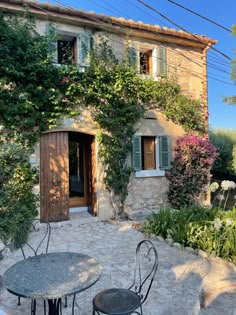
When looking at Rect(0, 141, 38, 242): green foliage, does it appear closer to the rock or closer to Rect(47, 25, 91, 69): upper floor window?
the rock

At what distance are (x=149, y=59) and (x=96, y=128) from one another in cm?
343

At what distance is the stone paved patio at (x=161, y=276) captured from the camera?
3.26m

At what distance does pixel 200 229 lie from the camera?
17.5ft

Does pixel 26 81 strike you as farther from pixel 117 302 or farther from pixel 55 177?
pixel 117 302

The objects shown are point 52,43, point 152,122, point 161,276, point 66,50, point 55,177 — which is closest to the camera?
point 161,276

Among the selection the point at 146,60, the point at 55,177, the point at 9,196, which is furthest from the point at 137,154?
the point at 9,196

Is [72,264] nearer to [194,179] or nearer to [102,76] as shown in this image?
[102,76]

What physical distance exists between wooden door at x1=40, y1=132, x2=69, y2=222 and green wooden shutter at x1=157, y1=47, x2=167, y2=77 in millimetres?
4027

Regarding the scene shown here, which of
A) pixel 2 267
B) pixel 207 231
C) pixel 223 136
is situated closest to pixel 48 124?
pixel 2 267

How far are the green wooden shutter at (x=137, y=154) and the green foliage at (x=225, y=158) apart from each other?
199 inches

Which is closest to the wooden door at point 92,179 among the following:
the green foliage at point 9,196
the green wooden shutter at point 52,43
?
the green foliage at point 9,196

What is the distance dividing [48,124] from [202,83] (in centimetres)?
603

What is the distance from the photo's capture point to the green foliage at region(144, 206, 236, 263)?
187 inches

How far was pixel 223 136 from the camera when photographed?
14734 mm
